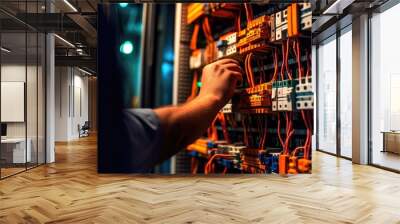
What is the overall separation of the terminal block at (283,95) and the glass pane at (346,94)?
3051mm

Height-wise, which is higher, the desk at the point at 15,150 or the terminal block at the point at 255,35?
the terminal block at the point at 255,35

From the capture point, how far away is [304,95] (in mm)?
5297

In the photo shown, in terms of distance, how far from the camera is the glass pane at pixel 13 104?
6.05 meters

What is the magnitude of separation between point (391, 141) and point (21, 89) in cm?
641

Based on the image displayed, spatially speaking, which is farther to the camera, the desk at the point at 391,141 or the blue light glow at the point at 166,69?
the desk at the point at 391,141

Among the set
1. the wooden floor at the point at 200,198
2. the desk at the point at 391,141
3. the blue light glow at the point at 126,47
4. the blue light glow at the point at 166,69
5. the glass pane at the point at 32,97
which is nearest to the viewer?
the wooden floor at the point at 200,198

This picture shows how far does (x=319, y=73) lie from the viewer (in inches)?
409

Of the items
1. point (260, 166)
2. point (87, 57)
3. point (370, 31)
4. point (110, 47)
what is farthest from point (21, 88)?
point (370, 31)

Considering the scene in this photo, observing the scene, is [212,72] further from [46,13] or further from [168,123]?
[46,13]

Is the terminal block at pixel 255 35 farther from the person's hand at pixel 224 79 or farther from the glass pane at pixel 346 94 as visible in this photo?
the glass pane at pixel 346 94

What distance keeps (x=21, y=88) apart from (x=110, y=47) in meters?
2.33

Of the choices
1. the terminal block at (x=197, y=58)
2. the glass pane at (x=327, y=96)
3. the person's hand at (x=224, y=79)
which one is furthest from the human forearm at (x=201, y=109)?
the glass pane at (x=327, y=96)

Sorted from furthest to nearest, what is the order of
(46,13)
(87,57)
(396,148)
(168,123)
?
(87,57), (46,13), (396,148), (168,123)

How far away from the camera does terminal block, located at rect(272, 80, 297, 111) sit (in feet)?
17.4
